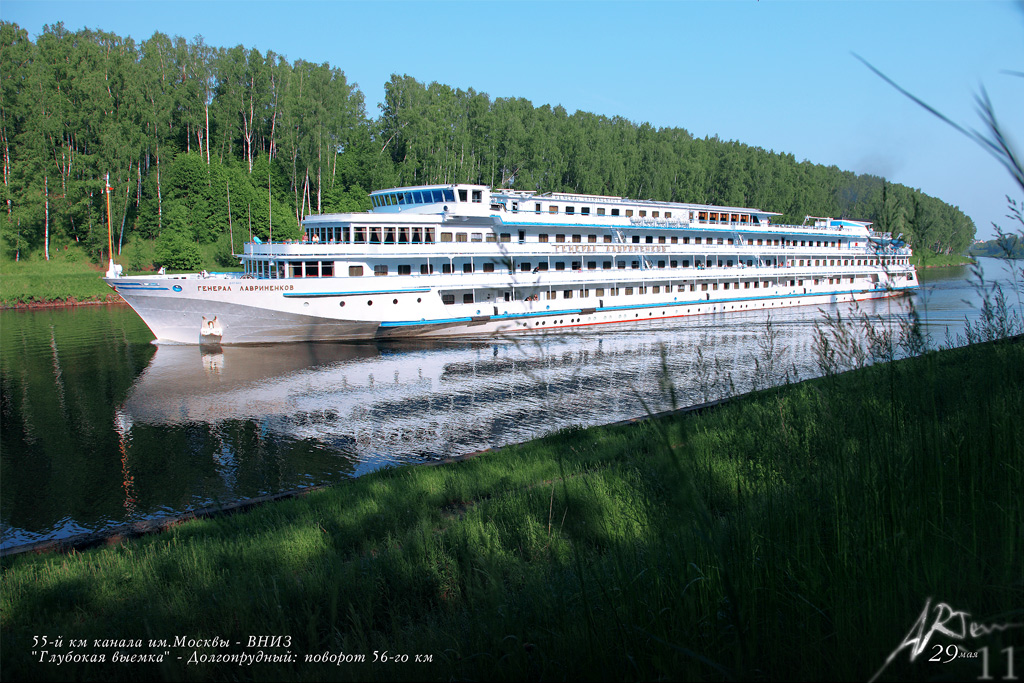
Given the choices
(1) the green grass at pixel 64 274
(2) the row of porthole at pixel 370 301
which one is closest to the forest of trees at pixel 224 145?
(1) the green grass at pixel 64 274

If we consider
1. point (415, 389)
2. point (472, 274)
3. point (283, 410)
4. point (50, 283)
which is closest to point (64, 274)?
point (50, 283)

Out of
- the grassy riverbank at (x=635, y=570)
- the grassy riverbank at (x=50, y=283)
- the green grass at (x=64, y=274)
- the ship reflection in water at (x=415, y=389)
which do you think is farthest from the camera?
the green grass at (x=64, y=274)

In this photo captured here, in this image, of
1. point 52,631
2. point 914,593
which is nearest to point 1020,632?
point 914,593

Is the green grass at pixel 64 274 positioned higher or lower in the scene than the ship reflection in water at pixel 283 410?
higher

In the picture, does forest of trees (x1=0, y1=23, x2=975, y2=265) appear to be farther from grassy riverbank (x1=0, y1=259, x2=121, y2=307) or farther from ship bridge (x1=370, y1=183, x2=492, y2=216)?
ship bridge (x1=370, y1=183, x2=492, y2=216)

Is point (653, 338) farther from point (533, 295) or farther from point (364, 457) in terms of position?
point (364, 457)

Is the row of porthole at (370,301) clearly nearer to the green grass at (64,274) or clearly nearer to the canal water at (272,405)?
the canal water at (272,405)

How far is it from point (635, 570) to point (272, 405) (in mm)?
15493

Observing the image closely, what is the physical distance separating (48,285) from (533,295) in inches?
1389

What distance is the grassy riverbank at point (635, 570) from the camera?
2504 mm

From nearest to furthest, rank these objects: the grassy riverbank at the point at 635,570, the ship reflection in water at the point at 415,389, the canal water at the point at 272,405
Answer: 1. the grassy riverbank at the point at 635,570
2. the canal water at the point at 272,405
3. the ship reflection in water at the point at 415,389

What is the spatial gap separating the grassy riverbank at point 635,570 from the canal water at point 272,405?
0.84 m

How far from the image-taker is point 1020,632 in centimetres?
223

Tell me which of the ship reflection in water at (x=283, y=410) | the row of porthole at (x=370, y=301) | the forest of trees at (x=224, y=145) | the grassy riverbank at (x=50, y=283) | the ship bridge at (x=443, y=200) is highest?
the forest of trees at (x=224, y=145)
